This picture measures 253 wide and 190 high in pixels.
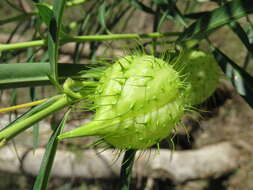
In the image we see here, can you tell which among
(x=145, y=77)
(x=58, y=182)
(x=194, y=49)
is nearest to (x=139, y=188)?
(x=58, y=182)

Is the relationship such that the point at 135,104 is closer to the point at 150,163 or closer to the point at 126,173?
the point at 126,173

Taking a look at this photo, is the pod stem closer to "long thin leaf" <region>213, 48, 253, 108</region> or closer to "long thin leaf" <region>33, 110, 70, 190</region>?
"long thin leaf" <region>33, 110, 70, 190</region>

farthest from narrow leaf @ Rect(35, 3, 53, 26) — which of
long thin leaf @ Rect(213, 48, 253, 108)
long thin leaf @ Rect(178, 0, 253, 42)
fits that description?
long thin leaf @ Rect(213, 48, 253, 108)

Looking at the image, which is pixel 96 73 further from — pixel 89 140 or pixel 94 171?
pixel 89 140

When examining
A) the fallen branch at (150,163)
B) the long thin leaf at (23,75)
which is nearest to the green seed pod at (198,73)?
the long thin leaf at (23,75)

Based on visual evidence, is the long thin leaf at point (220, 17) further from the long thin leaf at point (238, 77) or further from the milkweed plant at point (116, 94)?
the long thin leaf at point (238, 77)

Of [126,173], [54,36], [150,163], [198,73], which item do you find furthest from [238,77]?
[150,163]
